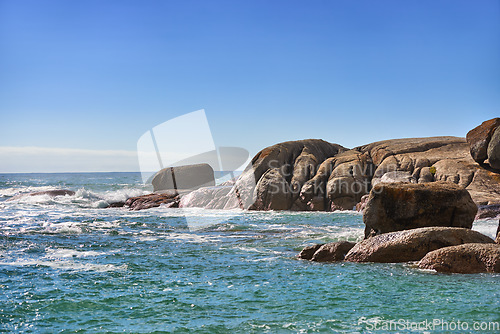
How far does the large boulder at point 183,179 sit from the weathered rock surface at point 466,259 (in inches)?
1350

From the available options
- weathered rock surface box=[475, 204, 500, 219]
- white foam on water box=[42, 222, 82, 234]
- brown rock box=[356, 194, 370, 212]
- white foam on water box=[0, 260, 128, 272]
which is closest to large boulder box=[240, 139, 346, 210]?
brown rock box=[356, 194, 370, 212]

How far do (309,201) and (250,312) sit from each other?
21444mm

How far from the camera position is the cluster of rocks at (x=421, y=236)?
400 inches

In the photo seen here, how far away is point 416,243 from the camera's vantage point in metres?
11.4

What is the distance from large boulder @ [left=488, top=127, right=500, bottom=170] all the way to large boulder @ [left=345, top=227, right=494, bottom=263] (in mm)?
16749

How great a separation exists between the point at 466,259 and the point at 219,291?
5559 mm

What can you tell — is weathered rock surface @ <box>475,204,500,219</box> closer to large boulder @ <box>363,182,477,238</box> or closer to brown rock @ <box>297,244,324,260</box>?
large boulder @ <box>363,182,477,238</box>

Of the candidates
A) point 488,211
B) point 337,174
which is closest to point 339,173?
point 337,174

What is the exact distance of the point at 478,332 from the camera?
6.47 metres

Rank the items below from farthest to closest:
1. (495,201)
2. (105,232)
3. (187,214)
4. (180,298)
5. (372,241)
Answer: (187,214) < (495,201) < (105,232) < (372,241) < (180,298)

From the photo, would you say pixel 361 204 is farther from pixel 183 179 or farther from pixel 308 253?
pixel 183 179

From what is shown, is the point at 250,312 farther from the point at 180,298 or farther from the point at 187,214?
the point at 187,214

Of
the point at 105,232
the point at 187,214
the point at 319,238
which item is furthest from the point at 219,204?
the point at 319,238

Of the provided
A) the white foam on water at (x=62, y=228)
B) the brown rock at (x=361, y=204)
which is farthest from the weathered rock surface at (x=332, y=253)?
the brown rock at (x=361, y=204)
